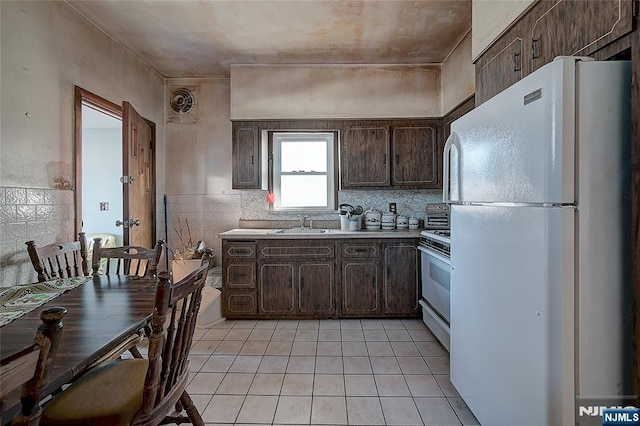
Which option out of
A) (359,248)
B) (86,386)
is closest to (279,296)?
(359,248)

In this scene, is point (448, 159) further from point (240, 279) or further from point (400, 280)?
point (240, 279)

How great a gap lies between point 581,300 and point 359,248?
2.30 m

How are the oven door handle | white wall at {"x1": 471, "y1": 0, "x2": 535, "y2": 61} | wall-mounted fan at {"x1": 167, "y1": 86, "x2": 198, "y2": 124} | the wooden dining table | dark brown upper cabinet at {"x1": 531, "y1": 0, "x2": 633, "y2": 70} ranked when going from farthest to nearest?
wall-mounted fan at {"x1": 167, "y1": 86, "x2": 198, "y2": 124}
the oven door handle
white wall at {"x1": 471, "y1": 0, "x2": 535, "y2": 61}
dark brown upper cabinet at {"x1": 531, "y1": 0, "x2": 633, "y2": 70}
the wooden dining table

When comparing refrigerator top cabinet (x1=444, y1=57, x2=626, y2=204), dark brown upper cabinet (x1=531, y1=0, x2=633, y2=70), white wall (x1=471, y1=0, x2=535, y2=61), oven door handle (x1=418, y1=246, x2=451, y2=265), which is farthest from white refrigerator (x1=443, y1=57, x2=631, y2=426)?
oven door handle (x1=418, y1=246, x2=451, y2=265)

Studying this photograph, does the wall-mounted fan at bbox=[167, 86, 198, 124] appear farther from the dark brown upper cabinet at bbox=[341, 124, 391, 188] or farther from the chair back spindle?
the chair back spindle

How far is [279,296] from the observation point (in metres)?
3.36

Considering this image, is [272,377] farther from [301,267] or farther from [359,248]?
[359,248]

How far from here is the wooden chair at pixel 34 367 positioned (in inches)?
24.6

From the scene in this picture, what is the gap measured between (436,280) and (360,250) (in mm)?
831

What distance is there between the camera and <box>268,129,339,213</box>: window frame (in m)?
3.90

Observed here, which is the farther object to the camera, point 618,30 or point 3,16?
point 3,16

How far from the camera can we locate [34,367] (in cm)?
68

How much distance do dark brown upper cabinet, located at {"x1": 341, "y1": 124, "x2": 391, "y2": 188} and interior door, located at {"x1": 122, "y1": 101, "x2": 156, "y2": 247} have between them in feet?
6.80

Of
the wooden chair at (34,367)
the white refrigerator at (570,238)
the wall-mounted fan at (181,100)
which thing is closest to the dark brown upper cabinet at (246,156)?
the wall-mounted fan at (181,100)
